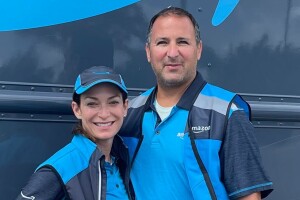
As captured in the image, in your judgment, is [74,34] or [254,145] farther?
[74,34]

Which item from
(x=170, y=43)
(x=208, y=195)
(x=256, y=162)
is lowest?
(x=208, y=195)

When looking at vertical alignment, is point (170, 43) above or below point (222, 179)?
above

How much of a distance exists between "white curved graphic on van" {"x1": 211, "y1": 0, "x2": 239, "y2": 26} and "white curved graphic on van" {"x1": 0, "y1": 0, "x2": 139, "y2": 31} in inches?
24.6

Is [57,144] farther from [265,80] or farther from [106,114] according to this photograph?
[265,80]

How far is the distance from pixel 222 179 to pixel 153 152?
320 mm

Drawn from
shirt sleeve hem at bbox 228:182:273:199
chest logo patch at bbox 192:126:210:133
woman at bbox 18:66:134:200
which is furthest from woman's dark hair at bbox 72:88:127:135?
shirt sleeve hem at bbox 228:182:273:199

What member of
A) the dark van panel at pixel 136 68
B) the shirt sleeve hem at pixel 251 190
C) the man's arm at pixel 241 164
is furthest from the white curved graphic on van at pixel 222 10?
the shirt sleeve hem at pixel 251 190

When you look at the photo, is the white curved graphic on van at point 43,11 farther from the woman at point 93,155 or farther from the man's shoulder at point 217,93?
the man's shoulder at point 217,93

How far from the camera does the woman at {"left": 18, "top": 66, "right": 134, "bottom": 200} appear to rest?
5.46 feet

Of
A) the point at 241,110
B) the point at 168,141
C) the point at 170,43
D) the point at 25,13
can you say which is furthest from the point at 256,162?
the point at 25,13

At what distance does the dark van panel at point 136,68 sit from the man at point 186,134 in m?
0.43

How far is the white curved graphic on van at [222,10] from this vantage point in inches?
103

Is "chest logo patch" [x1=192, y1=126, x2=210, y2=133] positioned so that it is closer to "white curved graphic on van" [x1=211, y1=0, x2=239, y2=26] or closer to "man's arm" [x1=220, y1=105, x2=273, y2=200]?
"man's arm" [x1=220, y1=105, x2=273, y2=200]

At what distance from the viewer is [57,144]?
2418 millimetres
